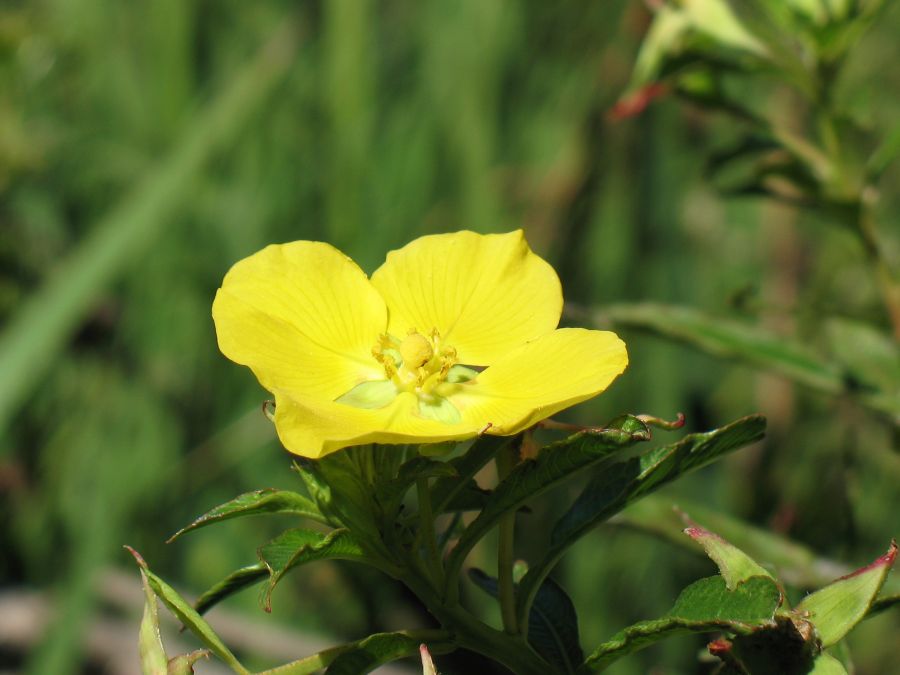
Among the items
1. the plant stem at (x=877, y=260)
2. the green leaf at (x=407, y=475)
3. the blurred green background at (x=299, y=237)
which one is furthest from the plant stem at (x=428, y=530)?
the blurred green background at (x=299, y=237)

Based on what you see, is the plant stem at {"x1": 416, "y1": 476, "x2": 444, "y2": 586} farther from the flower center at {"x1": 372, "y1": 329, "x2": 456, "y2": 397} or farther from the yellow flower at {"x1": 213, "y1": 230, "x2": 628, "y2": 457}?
the flower center at {"x1": 372, "y1": 329, "x2": 456, "y2": 397}

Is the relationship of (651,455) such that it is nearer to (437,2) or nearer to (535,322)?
(535,322)

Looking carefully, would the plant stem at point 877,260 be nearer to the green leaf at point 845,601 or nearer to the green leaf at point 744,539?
the green leaf at point 744,539

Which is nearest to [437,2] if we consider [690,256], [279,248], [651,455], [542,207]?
[542,207]

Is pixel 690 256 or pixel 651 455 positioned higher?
pixel 651 455

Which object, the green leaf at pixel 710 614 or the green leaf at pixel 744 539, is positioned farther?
the green leaf at pixel 744 539

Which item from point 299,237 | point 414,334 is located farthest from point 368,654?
point 299,237

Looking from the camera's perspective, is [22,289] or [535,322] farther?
[22,289]
